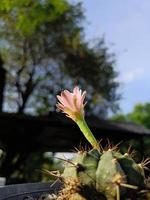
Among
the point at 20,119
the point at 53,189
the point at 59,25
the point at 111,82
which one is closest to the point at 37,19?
the point at 20,119

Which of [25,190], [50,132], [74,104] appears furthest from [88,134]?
[50,132]

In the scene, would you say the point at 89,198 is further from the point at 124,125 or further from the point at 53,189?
the point at 124,125

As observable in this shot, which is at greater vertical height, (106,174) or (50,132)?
(50,132)

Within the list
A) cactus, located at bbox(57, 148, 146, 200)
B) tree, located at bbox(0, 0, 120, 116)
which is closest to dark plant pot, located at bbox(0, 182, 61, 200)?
cactus, located at bbox(57, 148, 146, 200)

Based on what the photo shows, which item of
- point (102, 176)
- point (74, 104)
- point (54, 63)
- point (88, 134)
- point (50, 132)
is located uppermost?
point (54, 63)

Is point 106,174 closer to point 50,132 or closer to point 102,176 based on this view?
point 102,176

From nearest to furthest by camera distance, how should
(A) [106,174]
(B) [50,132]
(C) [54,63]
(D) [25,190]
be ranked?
(A) [106,174]
(D) [25,190]
(B) [50,132]
(C) [54,63]
